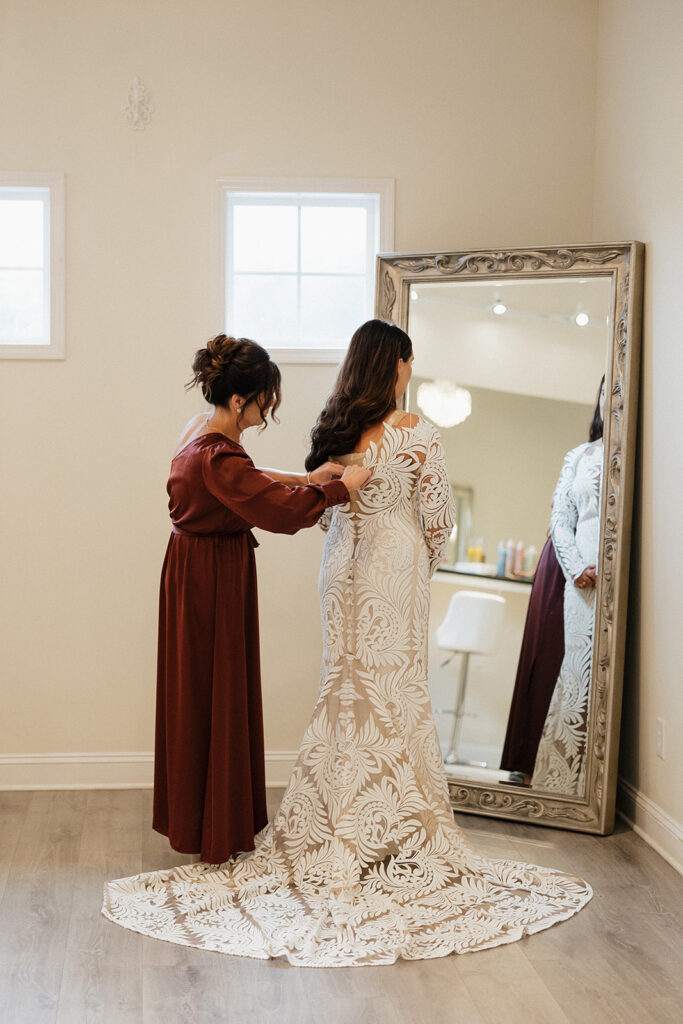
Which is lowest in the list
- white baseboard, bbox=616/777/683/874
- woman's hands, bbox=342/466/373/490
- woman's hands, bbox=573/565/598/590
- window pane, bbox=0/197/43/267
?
white baseboard, bbox=616/777/683/874

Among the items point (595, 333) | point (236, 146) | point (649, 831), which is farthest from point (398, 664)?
point (236, 146)

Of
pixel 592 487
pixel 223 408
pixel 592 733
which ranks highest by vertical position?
pixel 223 408

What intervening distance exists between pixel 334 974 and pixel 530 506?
1.80m

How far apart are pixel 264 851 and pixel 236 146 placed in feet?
8.49

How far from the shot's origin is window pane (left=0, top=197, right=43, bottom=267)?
155 inches

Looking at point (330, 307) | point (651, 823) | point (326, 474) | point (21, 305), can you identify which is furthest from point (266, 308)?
point (651, 823)

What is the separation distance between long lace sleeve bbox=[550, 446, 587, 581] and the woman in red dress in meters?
1.01

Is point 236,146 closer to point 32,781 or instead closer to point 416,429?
point 416,429

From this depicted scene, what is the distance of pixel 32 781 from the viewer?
153 inches

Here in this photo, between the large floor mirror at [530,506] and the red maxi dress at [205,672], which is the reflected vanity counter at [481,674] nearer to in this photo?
the large floor mirror at [530,506]

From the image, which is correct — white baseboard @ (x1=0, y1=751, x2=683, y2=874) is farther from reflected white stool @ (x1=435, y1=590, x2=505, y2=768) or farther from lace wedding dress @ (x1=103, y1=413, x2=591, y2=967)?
lace wedding dress @ (x1=103, y1=413, x2=591, y2=967)

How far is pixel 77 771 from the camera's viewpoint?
3.92 meters

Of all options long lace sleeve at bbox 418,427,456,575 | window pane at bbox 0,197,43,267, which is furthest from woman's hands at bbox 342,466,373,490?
window pane at bbox 0,197,43,267

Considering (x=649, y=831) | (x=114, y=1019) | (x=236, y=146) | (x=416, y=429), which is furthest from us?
(x=236, y=146)
